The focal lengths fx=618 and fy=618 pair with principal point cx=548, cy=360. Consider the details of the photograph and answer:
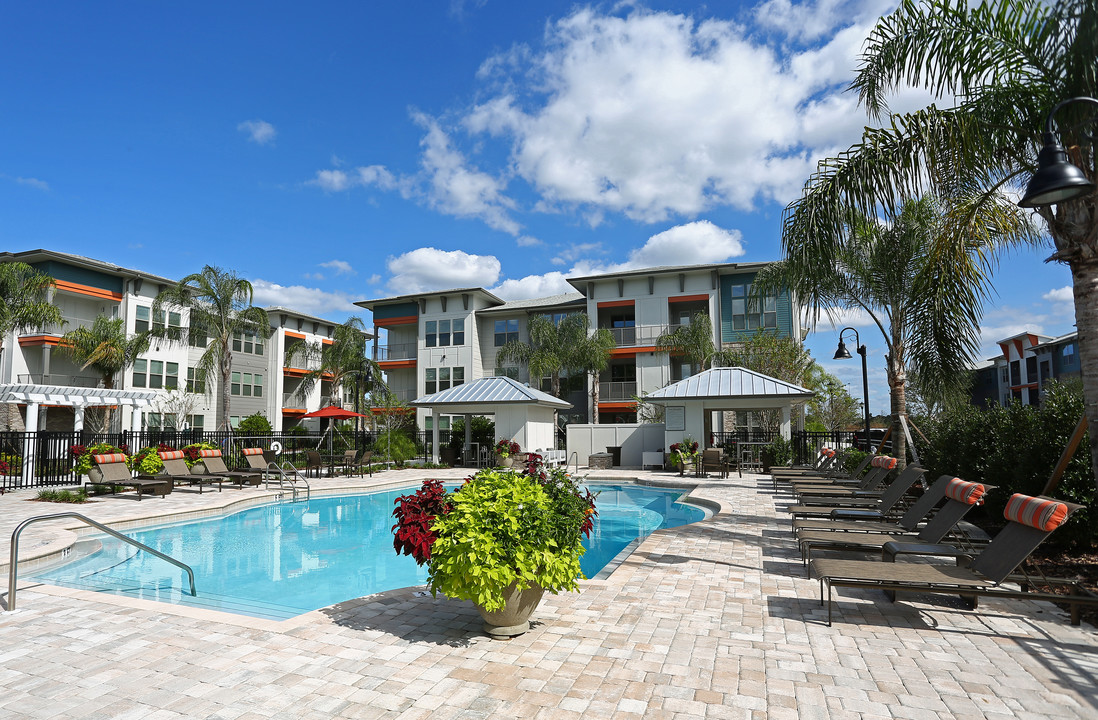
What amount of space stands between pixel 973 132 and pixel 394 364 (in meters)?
35.0

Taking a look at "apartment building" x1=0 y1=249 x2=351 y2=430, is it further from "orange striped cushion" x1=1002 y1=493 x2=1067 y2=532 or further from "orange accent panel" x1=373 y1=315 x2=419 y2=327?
"orange striped cushion" x1=1002 y1=493 x2=1067 y2=532

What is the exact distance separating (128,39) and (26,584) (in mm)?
11046

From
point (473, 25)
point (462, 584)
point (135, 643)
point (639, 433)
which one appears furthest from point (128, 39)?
point (639, 433)

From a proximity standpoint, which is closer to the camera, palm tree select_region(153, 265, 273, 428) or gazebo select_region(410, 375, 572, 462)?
gazebo select_region(410, 375, 572, 462)

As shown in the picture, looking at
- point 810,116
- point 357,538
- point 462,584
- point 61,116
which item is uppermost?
point 61,116

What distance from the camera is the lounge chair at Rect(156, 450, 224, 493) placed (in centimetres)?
1541

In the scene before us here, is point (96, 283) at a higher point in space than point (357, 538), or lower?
Answer: higher

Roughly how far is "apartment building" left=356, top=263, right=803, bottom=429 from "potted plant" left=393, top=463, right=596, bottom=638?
25.2 meters

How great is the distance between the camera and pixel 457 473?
2195cm

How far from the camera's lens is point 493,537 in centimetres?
427

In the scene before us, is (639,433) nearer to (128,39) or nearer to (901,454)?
(901,454)

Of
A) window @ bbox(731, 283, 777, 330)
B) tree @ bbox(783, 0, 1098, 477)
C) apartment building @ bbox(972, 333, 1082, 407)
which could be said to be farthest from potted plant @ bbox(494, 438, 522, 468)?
apartment building @ bbox(972, 333, 1082, 407)

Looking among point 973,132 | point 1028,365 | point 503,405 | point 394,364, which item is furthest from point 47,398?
point 1028,365

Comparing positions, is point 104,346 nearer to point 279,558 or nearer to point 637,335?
point 637,335
